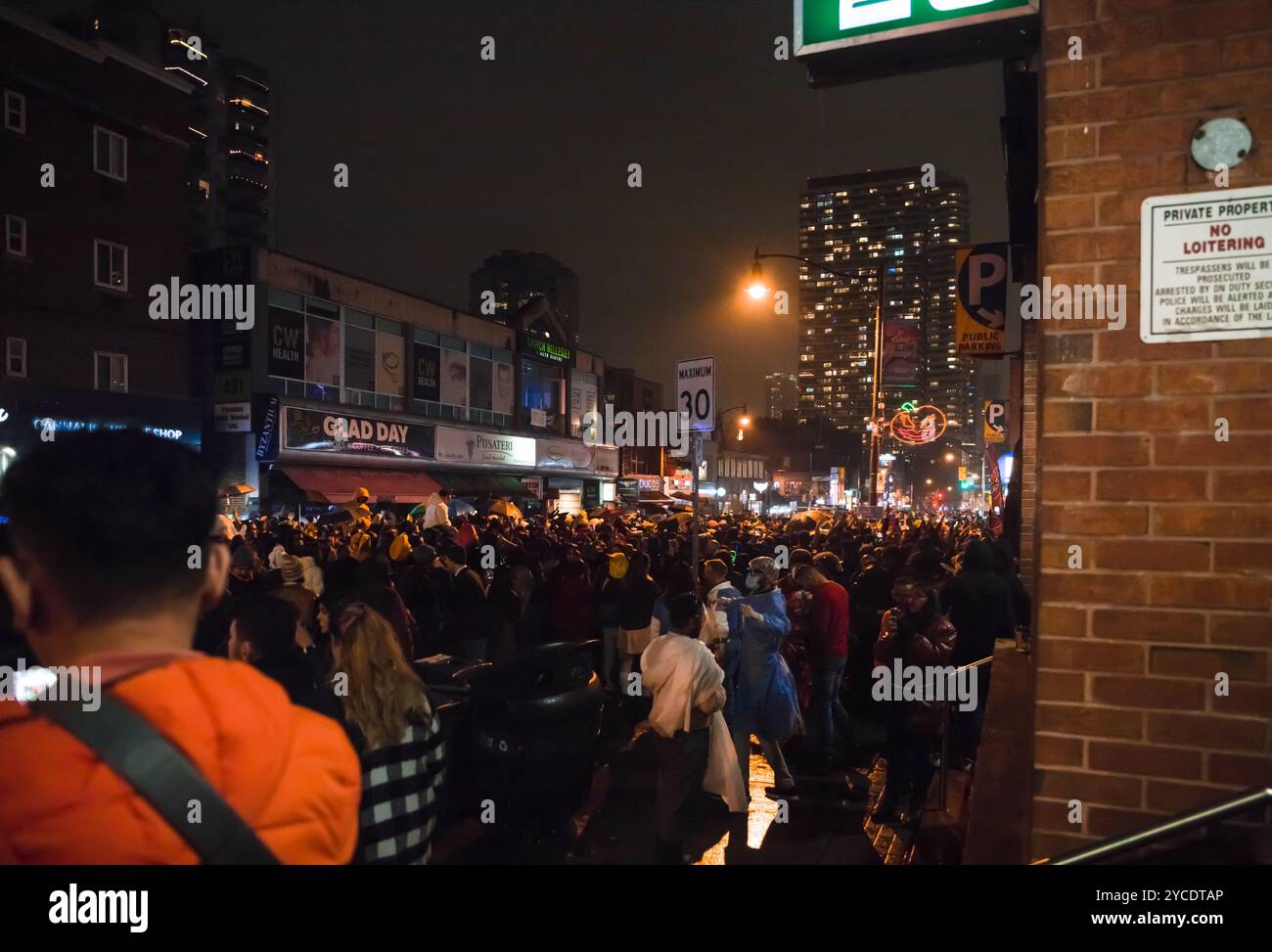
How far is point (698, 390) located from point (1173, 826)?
297 inches

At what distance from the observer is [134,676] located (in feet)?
4.84

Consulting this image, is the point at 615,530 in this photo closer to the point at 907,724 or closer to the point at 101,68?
the point at 907,724

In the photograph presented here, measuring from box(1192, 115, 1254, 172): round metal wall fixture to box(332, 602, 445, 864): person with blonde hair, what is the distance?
3.41 metres

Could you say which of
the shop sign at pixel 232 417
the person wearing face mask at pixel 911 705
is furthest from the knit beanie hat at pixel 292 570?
the shop sign at pixel 232 417

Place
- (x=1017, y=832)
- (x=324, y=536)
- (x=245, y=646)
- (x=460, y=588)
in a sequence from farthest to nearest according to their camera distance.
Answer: (x=324, y=536), (x=460, y=588), (x=245, y=646), (x=1017, y=832)

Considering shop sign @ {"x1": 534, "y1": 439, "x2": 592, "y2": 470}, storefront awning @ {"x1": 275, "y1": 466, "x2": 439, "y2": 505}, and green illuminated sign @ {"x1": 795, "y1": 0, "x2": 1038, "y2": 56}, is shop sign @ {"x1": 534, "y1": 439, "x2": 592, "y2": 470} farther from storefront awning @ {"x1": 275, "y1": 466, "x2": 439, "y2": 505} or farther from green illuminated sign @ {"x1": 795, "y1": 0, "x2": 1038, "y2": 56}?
green illuminated sign @ {"x1": 795, "y1": 0, "x2": 1038, "y2": 56}

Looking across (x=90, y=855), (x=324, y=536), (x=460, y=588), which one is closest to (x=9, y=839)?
(x=90, y=855)

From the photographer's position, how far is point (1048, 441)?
2473 millimetres

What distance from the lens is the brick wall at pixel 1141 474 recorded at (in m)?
2.28

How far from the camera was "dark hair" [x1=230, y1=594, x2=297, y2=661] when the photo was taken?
4293 millimetres

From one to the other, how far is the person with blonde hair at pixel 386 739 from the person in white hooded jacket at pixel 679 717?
2.42 meters

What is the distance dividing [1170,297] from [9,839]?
3.03 m

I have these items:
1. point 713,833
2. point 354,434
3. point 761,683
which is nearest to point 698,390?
Answer: point 761,683
